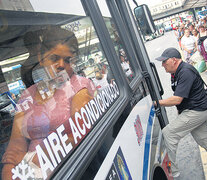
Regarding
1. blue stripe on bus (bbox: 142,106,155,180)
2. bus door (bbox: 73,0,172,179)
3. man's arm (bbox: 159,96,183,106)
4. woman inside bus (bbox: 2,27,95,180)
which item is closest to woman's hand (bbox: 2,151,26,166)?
woman inside bus (bbox: 2,27,95,180)

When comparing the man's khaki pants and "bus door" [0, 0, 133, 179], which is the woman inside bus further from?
the man's khaki pants

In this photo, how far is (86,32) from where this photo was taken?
1.62m

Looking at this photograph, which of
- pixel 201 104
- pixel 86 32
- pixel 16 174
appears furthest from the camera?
pixel 201 104

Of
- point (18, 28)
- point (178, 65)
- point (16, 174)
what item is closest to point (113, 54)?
point (18, 28)

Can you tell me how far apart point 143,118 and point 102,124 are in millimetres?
767

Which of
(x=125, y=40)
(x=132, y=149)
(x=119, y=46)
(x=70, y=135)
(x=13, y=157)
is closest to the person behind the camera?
(x=13, y=157)

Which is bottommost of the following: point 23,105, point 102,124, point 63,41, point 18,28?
point 102,124

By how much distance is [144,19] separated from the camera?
2900mm

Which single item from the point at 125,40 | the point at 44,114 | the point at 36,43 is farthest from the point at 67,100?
the point at 125,40

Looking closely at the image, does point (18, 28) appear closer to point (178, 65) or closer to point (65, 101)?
point (65, 101)

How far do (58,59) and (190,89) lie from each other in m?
2.01

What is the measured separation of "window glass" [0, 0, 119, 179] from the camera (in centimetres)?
99

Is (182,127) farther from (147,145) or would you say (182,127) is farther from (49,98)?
(49,98)

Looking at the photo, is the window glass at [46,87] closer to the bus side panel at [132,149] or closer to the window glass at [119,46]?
the bus side panel at [132,149]
